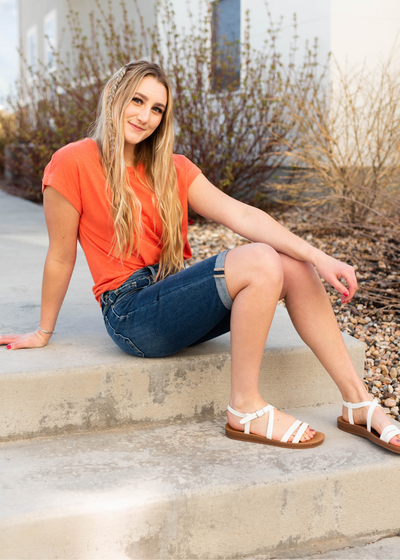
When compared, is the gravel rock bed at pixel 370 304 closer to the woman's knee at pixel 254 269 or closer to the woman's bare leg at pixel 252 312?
the woman's bare leg at pixel 252 312

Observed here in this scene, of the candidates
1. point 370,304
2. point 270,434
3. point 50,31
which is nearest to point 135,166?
point 270,434

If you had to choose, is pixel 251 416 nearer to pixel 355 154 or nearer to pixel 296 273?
pixel 296 273

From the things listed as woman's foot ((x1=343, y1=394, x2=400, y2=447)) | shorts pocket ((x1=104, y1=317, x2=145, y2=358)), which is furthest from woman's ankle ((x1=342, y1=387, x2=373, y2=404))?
shorts pocket ((x1=104, y1=317, x2=145, y2=358))

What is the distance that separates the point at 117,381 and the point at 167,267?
422 millimetres

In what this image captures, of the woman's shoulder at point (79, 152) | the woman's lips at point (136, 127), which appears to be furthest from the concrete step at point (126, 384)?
the woman's lips at point (136, 127)

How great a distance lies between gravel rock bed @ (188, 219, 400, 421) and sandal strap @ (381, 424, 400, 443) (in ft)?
1.52

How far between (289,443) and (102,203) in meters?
0.95

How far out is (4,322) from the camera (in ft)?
7.38

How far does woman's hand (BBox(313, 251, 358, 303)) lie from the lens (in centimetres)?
174

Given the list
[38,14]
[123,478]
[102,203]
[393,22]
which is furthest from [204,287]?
[38,14]

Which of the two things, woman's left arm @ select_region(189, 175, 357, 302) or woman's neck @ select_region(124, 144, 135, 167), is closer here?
woman's left arm @ select_region(189, 175, 357, 302)

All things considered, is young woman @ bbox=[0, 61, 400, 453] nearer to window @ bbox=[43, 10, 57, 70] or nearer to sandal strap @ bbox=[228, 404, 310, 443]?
sandal strap @ bbox=[228, 404, 310, 443]

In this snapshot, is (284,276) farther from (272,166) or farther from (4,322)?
(272,166)

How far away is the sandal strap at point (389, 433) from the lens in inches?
67.7
